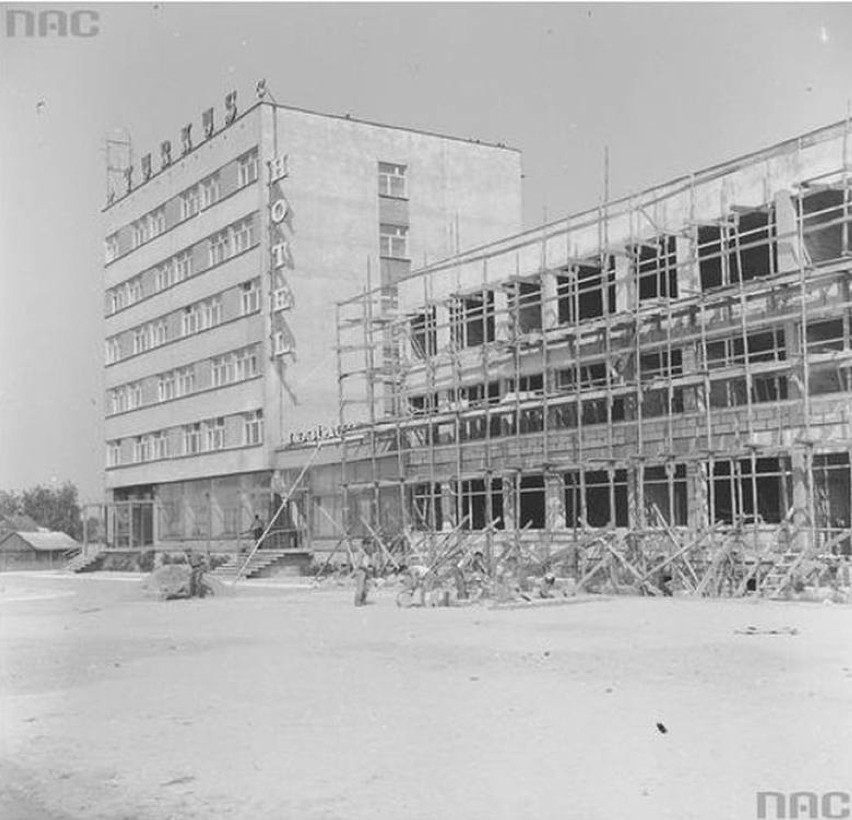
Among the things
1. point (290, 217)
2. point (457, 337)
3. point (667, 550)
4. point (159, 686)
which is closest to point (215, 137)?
point (290, 217)

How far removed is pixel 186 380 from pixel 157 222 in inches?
339

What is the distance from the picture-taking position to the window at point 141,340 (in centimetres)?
5798

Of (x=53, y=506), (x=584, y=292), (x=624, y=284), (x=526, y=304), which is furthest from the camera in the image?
(x=53, y=506)

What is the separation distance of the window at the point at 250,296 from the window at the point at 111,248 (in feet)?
50.2

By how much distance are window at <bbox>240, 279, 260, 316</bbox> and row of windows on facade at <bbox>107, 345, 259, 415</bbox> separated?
60.9 inches

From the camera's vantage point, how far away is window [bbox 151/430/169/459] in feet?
181

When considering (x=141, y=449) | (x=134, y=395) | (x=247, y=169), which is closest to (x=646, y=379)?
(x=247, y=169)

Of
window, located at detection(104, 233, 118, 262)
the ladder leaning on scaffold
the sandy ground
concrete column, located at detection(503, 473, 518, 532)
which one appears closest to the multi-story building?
the ladder leaning on scaffold

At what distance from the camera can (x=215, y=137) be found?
50.9 metres

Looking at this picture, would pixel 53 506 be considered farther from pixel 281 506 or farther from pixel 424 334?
pixel 424 334

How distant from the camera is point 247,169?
48.6 metres

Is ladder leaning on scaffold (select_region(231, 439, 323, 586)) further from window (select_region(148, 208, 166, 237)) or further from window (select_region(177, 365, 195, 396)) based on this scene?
window (select_region(148, 208, 166, 237))

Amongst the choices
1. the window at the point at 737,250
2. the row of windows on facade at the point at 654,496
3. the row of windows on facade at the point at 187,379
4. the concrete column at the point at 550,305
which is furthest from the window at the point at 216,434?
the window at the point at 737,250

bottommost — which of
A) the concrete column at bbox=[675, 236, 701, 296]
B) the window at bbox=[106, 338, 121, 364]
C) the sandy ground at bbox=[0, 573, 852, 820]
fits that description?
the sandy ground at bbox=[0, 573, 852, 820]
